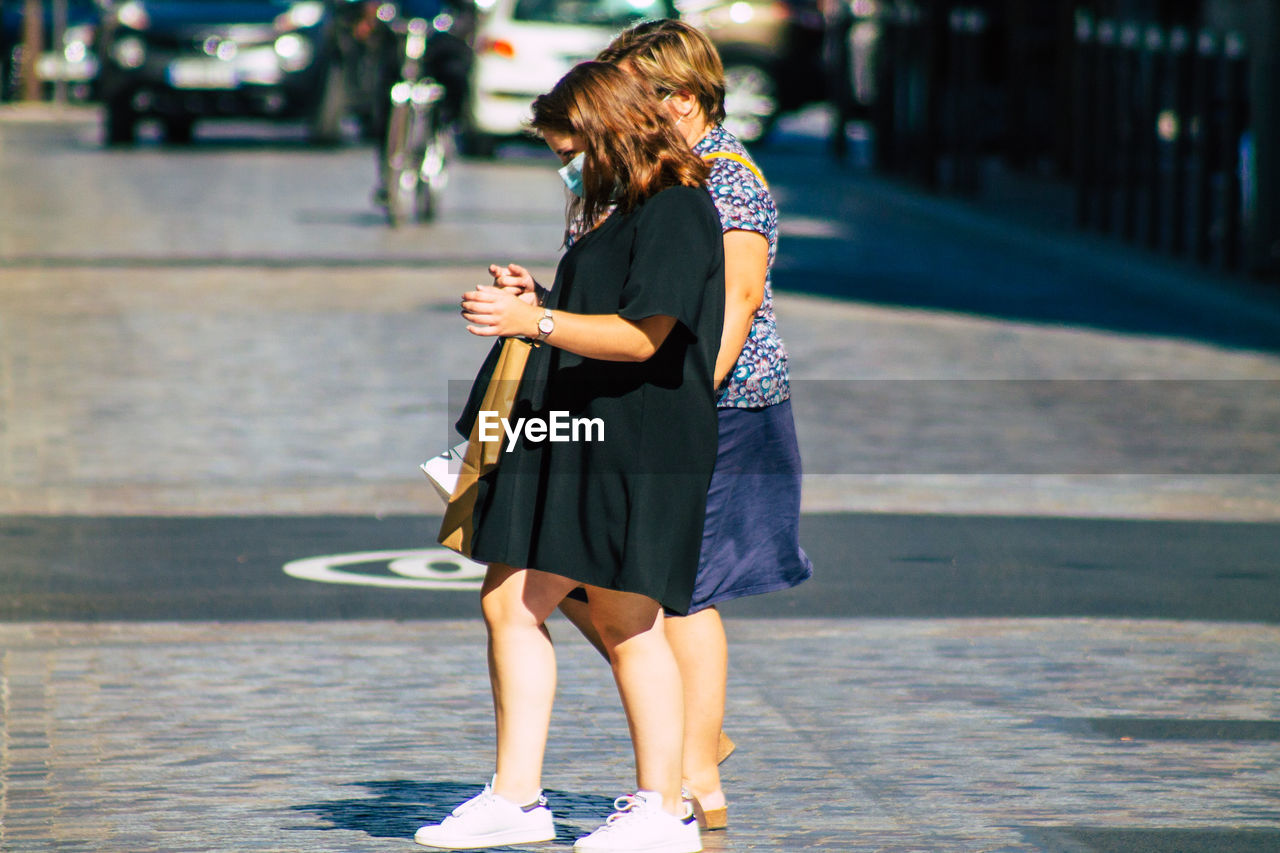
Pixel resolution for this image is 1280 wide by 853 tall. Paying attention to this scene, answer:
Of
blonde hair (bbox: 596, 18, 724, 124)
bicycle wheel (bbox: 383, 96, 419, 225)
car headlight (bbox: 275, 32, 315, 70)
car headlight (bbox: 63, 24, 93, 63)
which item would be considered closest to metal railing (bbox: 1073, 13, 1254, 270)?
bicycle wheel (bbox: 383, 96, 419, 225)

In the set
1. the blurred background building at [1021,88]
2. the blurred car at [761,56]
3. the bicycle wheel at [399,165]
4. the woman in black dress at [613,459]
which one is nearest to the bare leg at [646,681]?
the woman in black dress at [613,459]

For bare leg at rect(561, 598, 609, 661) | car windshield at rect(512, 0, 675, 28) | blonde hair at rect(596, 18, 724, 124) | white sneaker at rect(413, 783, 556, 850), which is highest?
blonde hair at rect(596, 18, 724, 124)

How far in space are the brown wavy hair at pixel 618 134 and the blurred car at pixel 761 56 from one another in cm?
2190

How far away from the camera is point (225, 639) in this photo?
6.00 meters

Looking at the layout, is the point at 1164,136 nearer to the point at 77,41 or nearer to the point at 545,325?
the point at 545,325

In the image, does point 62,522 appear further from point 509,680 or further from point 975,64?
point 975,64

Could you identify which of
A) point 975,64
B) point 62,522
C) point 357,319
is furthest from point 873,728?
point 975,64

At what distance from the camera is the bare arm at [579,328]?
3.87 meters

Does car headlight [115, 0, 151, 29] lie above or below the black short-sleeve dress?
below

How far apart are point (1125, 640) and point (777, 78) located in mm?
20851

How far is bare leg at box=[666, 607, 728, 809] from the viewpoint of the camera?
4.41 meters

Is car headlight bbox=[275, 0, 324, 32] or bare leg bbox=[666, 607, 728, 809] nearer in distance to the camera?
bare leg bbox=[666, 607, 728, 809]

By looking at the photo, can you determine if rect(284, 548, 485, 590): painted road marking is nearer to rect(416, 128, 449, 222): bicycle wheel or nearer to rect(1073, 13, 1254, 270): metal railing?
rect(1073, 13, 1254, 270): metal railing

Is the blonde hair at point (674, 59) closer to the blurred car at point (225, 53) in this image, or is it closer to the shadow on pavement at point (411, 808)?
Result: the shadow on pavement at point (411, 808)
